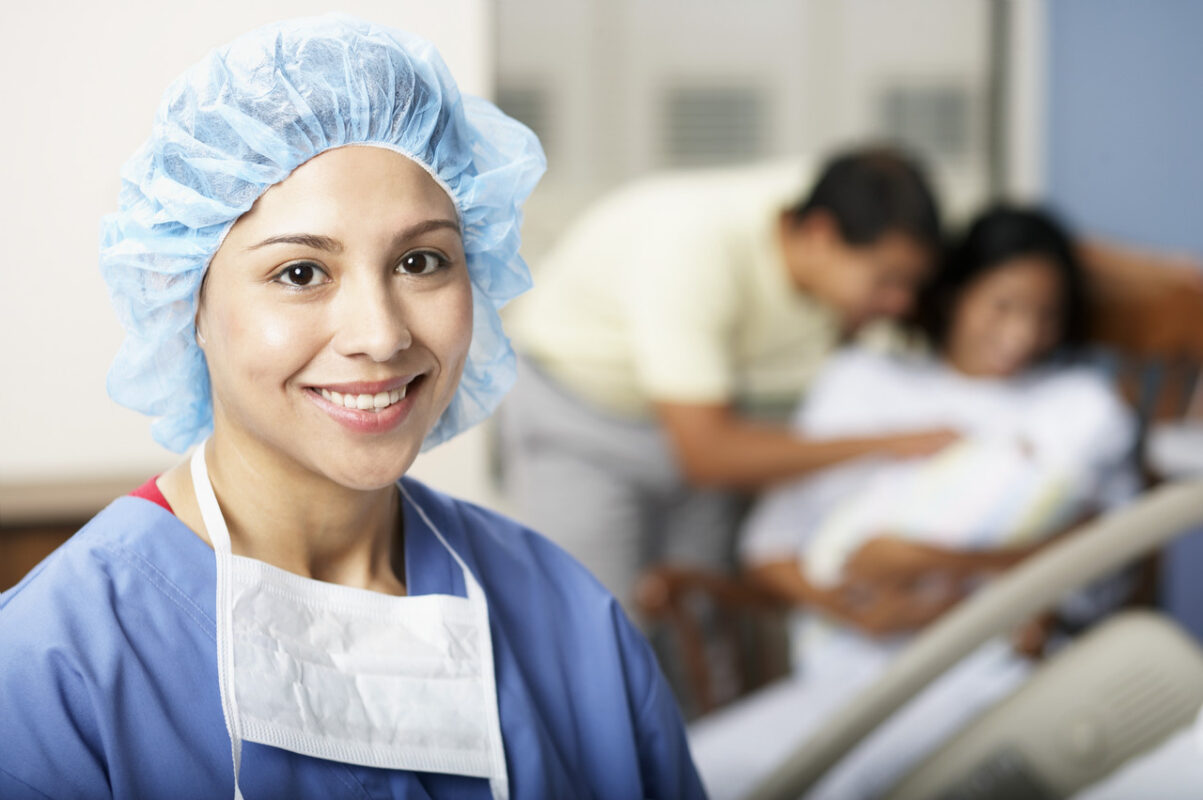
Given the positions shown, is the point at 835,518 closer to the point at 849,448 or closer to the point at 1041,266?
the point at 849,448

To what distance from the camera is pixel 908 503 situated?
1.77 meters

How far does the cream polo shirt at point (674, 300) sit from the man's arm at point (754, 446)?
31 millimetres

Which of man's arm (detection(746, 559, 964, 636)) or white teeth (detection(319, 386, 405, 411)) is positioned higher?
white teeth (detection(319, 386, 405, 411))

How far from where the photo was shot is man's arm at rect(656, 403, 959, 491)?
1.85m

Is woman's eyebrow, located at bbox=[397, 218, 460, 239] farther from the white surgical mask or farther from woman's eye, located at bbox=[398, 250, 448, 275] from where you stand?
the white surgical mask

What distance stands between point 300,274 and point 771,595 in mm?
1274

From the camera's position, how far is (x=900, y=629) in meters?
1.72

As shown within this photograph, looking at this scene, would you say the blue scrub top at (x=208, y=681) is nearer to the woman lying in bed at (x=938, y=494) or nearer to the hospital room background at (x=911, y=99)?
the woman lying in bed at (x=938, y=494)

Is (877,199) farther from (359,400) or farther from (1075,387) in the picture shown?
(359,400)

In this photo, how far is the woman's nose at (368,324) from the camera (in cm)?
77

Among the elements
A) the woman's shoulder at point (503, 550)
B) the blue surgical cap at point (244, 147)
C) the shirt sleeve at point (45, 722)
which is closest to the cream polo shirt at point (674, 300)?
the woman's shoulder at point (503, 550)

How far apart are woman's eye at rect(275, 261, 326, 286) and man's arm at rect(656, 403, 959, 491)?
1.11 metres

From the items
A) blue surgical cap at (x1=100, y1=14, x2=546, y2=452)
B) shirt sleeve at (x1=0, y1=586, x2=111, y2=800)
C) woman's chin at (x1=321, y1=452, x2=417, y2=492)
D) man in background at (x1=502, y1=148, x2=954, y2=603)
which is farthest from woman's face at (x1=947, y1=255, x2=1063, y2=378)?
shirt sleeve at (x1=0, y1=586, x2=111, y2=800)

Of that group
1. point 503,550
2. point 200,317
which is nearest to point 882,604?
point 503,550
